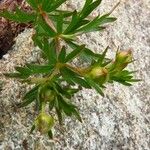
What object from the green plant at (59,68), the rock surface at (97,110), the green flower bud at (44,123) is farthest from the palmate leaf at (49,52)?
the rock surface at (97,110)

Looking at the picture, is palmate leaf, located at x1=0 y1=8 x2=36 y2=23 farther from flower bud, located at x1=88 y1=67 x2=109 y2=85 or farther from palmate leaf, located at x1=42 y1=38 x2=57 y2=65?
flower bud, located at x1=88 y1=67 x2=109 y2=85

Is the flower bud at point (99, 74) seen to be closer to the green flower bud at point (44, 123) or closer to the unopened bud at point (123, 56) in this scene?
the unopened bud at point (123, 56)

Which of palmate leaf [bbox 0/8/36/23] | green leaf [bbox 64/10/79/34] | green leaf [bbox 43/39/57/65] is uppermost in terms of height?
palmate leaf [bbox 0/8/36/23]

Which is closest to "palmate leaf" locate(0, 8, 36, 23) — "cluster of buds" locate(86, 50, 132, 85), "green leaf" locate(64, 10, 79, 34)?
"green leaf" locate(64, 10, 79, 34)

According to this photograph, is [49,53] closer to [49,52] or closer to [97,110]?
[49,52]

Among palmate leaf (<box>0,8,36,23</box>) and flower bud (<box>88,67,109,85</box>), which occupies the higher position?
palmate leaf (<box>0,8,36,23</box>)

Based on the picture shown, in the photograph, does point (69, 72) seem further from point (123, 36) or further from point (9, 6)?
point (123, 36)

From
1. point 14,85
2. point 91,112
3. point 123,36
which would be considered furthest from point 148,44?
point 14,85
